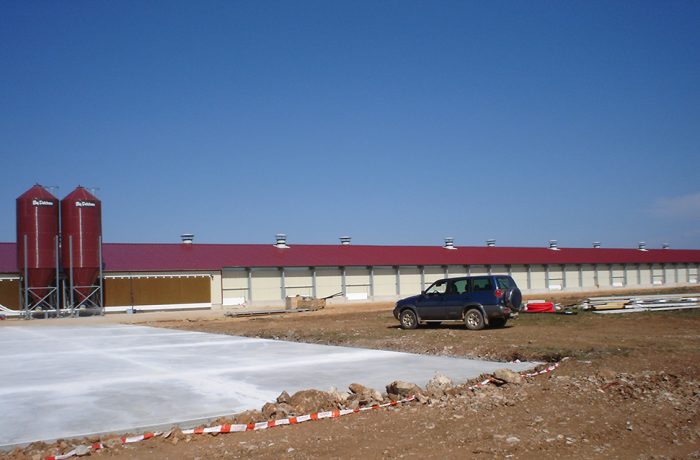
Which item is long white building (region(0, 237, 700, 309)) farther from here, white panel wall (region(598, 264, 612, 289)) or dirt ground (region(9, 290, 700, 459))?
dirt ground (region(9, 290, 700, 459))

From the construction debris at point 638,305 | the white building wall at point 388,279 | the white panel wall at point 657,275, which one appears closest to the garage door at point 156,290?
the white building wall at point 388,279

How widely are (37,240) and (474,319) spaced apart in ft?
102

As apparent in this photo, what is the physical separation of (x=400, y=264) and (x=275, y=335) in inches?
1339

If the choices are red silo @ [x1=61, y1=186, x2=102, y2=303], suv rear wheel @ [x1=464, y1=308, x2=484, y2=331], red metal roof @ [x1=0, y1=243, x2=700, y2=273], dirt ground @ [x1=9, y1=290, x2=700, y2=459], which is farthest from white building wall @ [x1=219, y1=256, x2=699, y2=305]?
dirt ground @ [x1=9, y1=290, x2=700, y2=459]

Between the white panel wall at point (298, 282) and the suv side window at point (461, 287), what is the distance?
2975 centimetres

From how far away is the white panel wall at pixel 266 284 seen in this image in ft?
165

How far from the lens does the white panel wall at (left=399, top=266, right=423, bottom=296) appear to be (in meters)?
57.5

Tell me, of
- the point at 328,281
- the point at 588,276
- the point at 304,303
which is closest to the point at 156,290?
the point at 304,303

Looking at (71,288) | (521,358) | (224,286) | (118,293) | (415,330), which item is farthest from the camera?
(224,286)

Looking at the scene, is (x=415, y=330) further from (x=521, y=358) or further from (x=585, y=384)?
(x=585, y=384)

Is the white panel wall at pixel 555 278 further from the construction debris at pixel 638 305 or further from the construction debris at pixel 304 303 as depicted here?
the construction debris at pixel 638 305

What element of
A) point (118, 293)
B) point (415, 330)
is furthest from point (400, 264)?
point (415, 330)

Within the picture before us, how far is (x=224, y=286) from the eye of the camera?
49062mm

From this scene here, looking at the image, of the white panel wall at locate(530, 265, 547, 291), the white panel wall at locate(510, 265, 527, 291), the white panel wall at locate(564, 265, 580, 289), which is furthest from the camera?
the white panel wall at locate(564, 265, 580, 289)
